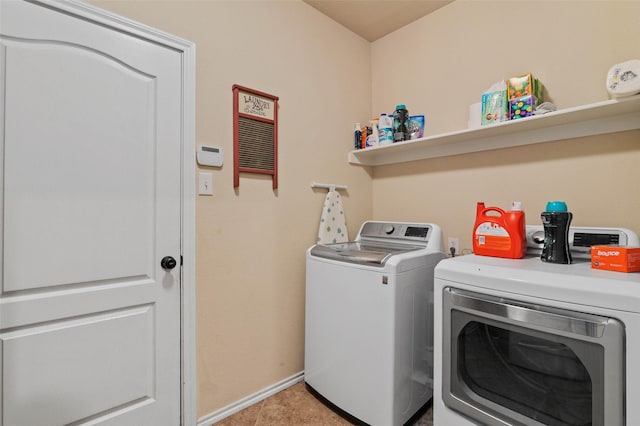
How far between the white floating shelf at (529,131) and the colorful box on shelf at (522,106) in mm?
48

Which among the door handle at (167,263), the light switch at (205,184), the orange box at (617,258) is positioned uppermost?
the light switch at (205,184)

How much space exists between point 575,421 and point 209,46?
2.24 m

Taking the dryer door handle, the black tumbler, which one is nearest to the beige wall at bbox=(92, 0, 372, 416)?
the dryer door handle

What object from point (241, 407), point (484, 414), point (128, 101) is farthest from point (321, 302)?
point (128, 101)

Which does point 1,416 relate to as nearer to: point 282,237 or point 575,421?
point 282,237

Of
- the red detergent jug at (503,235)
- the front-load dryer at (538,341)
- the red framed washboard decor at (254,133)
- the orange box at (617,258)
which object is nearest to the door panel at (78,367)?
the red framed washboard decor at (254,133)

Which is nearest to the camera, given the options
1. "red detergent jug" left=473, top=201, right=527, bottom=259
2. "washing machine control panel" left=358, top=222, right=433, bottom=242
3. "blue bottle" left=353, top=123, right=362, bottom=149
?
"red detergent jug" left=473, top=201, right=527, bottom=259

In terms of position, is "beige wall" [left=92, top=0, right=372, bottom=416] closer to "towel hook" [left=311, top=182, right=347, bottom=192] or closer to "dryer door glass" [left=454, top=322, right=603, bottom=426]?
"towel hook" [left=311, top=182, right=347, bottom=192]

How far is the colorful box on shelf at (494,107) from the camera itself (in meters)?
1.67

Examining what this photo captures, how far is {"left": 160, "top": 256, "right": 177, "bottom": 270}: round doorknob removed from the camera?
1.48 m

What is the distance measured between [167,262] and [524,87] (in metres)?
2.06

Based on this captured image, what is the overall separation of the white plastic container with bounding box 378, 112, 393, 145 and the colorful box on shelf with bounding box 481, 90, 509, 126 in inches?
24.6

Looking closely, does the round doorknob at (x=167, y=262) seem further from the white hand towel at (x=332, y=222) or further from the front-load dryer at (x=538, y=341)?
the front-load dryer at (x=538, y=341)

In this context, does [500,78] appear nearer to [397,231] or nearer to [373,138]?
[373,138]
